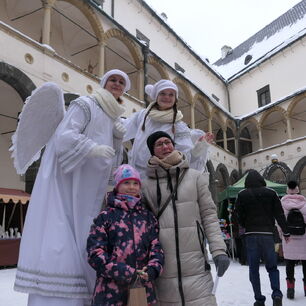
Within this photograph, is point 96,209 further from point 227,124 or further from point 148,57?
point 227,124

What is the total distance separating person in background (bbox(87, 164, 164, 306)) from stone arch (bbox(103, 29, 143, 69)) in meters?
13.1

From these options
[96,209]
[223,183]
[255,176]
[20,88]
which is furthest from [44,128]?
[223,183]

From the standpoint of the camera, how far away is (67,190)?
2629 millimetres

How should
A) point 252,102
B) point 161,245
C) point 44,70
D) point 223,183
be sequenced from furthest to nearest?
1. point 252,102
2. point 223,183
3. point 44,70
4. point 161,245

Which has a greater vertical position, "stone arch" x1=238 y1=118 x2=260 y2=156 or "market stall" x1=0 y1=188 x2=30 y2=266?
"stone arch" x1=238 y1=118 x2=260 y2=156

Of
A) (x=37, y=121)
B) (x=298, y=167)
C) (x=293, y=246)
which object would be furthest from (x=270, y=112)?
(x=37, y=121)

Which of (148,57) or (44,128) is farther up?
(148,57)

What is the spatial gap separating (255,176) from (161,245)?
316 centimetres

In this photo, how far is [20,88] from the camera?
10312 mm

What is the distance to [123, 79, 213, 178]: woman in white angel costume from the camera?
3.19 m

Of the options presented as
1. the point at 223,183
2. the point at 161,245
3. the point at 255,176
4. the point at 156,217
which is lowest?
the point at 161,245

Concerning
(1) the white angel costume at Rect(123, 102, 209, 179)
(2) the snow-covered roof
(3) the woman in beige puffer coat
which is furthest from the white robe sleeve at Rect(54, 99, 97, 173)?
(2) the snow-covered roof

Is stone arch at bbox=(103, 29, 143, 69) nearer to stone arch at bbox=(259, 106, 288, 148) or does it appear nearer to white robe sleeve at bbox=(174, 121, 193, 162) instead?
white robe sleeve at bbox=(174, 121, 193, 162)

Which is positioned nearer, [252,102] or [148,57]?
[148,57]
